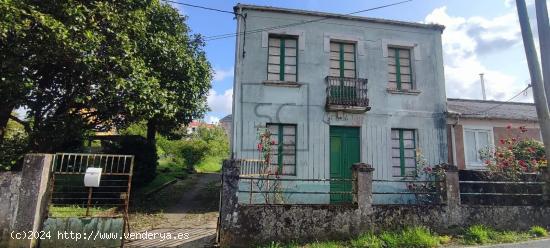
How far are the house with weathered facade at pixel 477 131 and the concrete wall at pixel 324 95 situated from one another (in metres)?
0.56

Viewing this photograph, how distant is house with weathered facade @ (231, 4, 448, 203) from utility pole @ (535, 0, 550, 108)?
3812 mm

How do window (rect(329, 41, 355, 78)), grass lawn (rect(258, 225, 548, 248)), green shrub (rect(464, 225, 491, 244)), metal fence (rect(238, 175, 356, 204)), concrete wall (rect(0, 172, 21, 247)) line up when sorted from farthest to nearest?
1. window (rect(329, 41, 355, 78))
2. metal fence (rect(238, 175, 356, 204))
3. green shrub (rect(464, 225, 491, 244))
4. grass lawn (rect(258, 225, 548, 248))
5. concrete wall (rect(0, 172, 21, 247))

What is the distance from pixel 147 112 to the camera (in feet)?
32.3

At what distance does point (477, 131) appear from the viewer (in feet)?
42.1

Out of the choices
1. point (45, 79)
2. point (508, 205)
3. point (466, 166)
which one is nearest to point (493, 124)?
point (466, 166)

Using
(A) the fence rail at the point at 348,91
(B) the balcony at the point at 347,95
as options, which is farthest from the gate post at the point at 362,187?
(A) the fence rail at the point at 348,91

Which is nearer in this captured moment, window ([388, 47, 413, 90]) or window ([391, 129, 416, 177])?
window ([391, 129, 416, 177])

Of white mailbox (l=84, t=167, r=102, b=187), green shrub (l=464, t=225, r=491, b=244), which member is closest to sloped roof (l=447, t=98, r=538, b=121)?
green shrub (l=464, t=225, r=491, b=244)

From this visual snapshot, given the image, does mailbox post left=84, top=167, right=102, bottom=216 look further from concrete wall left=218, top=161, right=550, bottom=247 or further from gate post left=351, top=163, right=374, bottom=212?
gate post left=351, top=163, right=374, bottom=212

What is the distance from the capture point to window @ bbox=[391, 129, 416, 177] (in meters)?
11.5

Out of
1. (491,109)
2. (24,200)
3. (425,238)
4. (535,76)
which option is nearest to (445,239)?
(425,238)

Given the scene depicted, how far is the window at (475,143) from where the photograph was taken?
1256 cm

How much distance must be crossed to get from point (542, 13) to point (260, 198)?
29.1 ft

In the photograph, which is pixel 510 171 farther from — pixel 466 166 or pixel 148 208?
pixel 148 208
